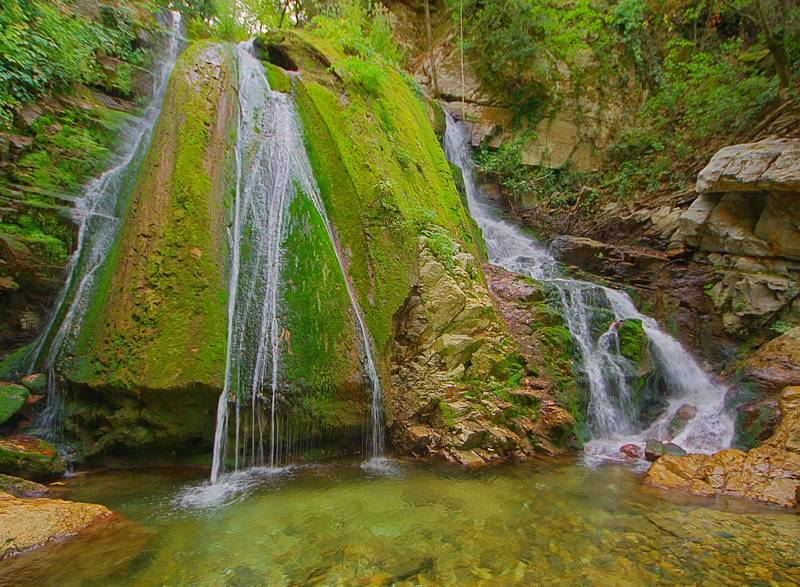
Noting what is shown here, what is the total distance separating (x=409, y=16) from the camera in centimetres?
1739

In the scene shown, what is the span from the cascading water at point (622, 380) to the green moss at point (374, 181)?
8.70 feet

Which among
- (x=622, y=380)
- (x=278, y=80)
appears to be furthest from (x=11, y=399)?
A: (x=622, y=380)

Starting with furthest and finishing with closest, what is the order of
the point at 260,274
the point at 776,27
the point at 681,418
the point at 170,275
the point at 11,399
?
the point at 776,27 → the point at 681,418 → the point at 260,274 → the point at 170,275 → the point at 11,399

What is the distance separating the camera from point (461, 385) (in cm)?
527

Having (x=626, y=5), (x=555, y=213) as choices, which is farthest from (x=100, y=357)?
(x=626, y=5)

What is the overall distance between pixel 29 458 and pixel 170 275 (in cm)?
219

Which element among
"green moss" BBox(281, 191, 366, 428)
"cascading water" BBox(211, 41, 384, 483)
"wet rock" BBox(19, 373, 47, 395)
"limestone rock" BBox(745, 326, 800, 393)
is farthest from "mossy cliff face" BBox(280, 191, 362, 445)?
"limestone rock" BBox(745, 326, 800, 393)

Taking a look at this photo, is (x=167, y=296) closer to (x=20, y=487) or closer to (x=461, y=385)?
(x=20, y=487)

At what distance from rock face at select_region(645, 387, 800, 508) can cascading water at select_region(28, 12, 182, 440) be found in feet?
22.7

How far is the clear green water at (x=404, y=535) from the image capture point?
2.62 metres

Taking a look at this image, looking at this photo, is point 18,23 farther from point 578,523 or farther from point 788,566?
point 788,566

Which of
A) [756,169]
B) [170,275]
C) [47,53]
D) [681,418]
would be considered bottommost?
[681,418]

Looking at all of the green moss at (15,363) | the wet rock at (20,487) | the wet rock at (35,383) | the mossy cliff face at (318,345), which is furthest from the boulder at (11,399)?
the mossy cliff face at (318,345)

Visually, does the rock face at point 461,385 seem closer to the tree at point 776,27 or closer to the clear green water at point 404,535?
the clear green water at point 404,535
